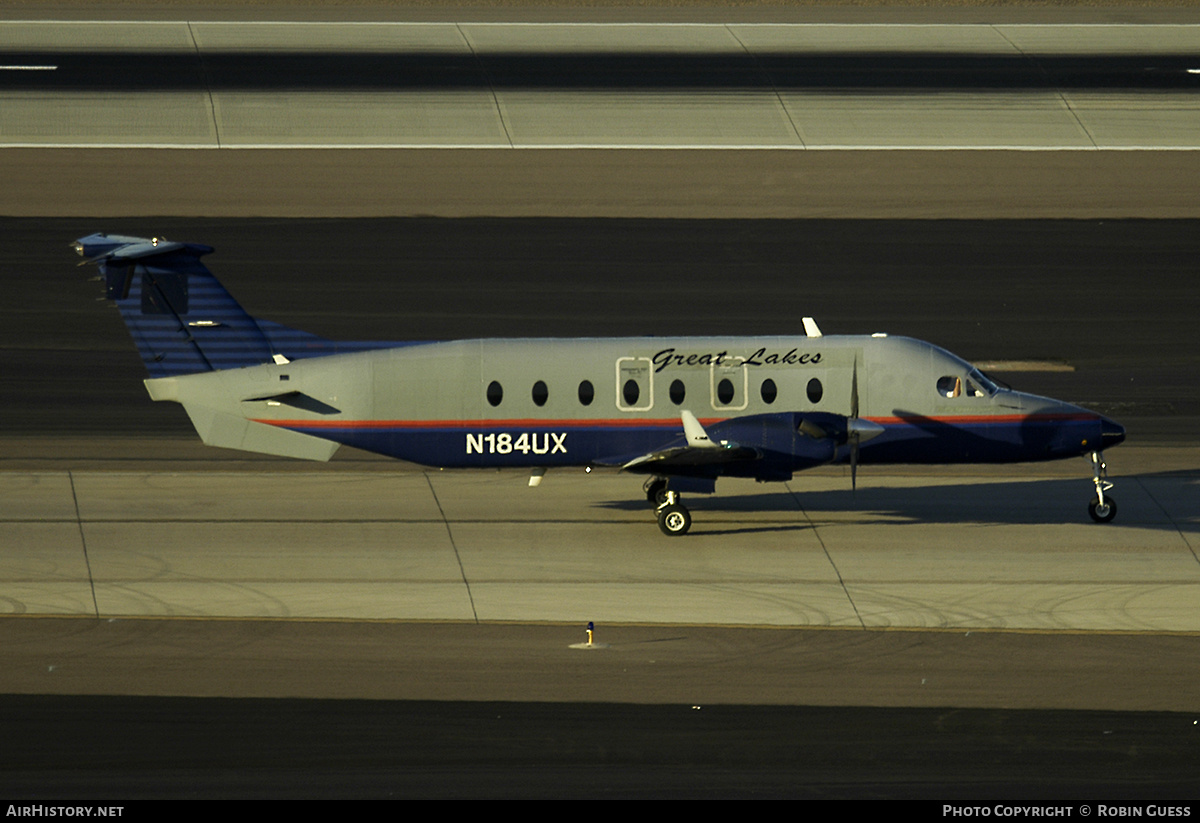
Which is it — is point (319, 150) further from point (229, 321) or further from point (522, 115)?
point (229, 321)

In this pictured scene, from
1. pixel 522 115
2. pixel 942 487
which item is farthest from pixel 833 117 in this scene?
Answer: pixel 942 487

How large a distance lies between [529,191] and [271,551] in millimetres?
Result: 22905

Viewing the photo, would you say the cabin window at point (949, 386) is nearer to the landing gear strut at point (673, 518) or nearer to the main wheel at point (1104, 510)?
the main wheel at point (1104, 510)

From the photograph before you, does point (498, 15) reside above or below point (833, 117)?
Answer: above

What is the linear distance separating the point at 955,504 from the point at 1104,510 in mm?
2596

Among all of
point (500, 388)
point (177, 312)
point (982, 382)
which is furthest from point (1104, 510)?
point (177, 312)

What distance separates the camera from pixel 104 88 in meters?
53.6

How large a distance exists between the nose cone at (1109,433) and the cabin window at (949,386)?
242 centimetres

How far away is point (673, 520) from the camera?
1062 inches

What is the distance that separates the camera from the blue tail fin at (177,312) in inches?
1046

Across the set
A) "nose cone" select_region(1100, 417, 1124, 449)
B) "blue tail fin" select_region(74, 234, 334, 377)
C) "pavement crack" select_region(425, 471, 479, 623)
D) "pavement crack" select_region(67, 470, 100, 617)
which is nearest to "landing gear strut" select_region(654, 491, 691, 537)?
"pavement crack" select_region(425, 471, 479, 623)

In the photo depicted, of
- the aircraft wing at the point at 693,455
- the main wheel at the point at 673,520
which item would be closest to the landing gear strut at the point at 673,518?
the main wheel at the point at 673,520

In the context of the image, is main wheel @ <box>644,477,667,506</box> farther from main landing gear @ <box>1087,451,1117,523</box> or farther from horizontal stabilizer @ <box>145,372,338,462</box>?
main landing gear @ <box>1087,451,1117,523</box>

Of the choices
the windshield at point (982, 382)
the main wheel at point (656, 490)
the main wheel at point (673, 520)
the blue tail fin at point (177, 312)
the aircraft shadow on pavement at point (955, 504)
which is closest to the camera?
the blue tail fin at point (177, 312)
